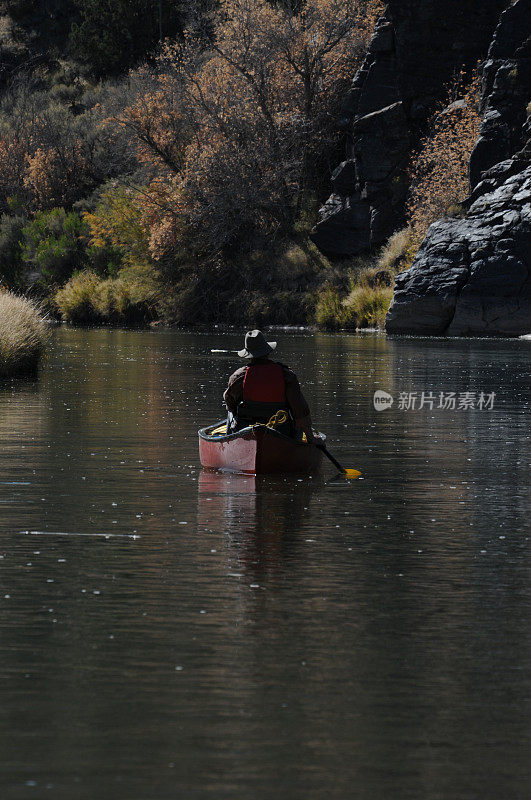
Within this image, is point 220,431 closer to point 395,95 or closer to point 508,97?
point 508,97

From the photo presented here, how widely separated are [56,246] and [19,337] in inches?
1456

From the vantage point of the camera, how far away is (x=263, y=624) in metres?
7.84

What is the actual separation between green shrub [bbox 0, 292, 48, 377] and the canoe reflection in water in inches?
552

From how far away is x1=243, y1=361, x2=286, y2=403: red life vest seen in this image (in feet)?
45.4

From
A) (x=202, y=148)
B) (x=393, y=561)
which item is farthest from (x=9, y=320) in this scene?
(x=202, y=148)

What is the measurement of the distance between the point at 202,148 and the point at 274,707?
50.0m

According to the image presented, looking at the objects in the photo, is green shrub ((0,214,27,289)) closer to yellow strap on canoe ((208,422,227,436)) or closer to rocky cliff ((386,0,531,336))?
rocky cliff ((386,0,531,336))

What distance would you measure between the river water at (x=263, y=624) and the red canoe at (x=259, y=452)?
178 millimetres

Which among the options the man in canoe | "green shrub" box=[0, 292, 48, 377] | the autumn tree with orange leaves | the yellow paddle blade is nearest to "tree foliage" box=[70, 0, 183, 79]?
the autumn tree with orange leaves

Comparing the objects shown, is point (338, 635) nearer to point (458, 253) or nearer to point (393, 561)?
point (393, 561)

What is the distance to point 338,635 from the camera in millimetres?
7582

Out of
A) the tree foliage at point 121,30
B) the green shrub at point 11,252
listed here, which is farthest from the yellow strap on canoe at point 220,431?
the tree foliage at point 121,30

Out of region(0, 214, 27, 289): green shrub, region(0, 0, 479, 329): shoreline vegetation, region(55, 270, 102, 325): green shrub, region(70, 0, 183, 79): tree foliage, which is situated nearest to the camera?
region(0, 0, 479, 329): shoreline vegetation

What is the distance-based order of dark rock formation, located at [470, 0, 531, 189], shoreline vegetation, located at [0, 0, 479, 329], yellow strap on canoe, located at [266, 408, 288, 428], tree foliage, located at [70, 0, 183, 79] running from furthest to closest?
tree foliage, located at [70, 0, 183, 79], shoreline vegetation, located at [0, 0, 479, 329], dark rock formation, located at [470, 0, 531, 189], yellow strap on canoe, located at [266, 408, 288, 428]
